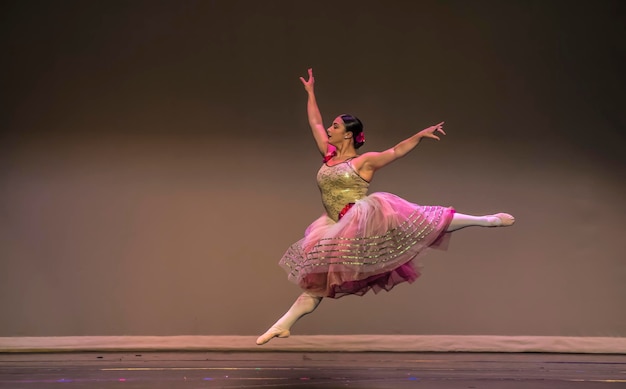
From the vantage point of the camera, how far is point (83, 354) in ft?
13.1

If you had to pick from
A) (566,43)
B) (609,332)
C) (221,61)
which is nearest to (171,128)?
(221,61)

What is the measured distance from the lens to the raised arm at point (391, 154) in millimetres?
2729

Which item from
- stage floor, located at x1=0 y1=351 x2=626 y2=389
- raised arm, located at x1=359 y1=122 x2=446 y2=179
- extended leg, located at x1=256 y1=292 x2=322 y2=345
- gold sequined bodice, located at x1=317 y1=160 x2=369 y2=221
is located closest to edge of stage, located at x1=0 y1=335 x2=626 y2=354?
stage floor, located at x1=0 y1=351 x2=626 y2=389

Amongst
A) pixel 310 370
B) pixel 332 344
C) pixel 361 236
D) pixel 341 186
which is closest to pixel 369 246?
pixel 361 236

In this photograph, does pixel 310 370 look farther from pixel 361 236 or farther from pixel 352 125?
pixel 352 125

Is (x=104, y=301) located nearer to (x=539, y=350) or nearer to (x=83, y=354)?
(x=83, y=354)

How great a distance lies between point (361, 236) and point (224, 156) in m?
1.66

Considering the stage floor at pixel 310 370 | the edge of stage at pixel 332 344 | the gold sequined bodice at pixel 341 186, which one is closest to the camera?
the gold sequined bodice at pixel 341 186

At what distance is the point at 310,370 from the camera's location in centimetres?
351

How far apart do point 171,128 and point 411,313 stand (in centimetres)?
194

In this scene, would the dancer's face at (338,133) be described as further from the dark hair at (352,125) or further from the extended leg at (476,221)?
the extended leg at (476,221)

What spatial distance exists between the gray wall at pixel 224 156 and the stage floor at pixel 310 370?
0.74ft

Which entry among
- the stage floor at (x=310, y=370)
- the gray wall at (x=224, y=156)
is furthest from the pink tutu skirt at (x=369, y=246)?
the gray wall at (x=224, y=156)

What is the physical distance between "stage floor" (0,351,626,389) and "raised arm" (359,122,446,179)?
1.10m
